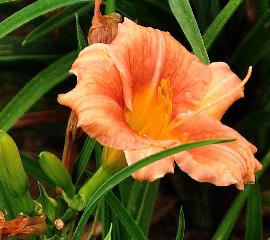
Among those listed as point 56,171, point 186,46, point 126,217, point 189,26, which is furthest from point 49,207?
point 186,46

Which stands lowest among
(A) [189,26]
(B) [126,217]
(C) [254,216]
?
(C) [254,216]

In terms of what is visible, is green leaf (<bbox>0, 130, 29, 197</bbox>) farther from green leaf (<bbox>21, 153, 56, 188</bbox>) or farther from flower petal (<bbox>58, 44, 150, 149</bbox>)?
green leaf (<bbox>21, 153, 56, 188</bbox>)

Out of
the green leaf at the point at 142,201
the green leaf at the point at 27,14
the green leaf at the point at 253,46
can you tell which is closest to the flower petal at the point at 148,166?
the green leaf at the point at 27,14


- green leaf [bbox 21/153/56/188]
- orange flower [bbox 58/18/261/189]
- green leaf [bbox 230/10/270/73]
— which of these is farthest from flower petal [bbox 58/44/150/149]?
green leaf [bbox 230/10/270/73]

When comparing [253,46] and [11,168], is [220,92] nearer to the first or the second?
[11,168]

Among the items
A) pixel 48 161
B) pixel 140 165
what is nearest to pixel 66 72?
pixel 48 161

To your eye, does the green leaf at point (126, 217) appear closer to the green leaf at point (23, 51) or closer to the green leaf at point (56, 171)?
the green leaf at point (56, 171)

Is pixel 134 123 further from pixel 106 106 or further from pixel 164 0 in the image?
pixel 164 0

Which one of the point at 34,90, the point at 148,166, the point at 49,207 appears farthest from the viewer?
the point at 34,90
